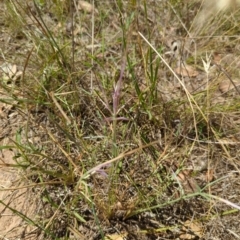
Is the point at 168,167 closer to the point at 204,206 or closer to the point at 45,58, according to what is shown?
the point at 204,206

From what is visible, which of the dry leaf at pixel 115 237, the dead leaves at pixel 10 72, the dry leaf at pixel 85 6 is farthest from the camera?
the dry leaf at pixel 85 6

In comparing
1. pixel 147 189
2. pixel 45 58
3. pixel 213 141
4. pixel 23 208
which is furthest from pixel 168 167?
pixel 45 58

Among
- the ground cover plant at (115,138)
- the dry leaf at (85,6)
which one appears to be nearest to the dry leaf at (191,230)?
the ground cover plant at (115,138)

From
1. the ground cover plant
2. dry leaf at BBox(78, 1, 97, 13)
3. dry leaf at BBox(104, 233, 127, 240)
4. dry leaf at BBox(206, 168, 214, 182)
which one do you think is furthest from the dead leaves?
dry leaf at BBox(206, 168, 214, 182)

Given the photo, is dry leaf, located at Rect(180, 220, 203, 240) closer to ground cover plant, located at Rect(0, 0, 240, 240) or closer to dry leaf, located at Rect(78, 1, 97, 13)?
ground cover plant, located at Rect(0, 0, 240, 240)

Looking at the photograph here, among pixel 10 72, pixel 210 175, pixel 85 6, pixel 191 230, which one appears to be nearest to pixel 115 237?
pixel 191 230

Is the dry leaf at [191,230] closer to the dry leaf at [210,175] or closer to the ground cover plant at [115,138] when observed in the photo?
the ground cover plant at [115,138]

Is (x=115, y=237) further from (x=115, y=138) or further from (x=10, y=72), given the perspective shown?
(x=10, y=72)

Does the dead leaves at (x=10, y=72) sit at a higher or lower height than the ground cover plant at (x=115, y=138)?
higher
